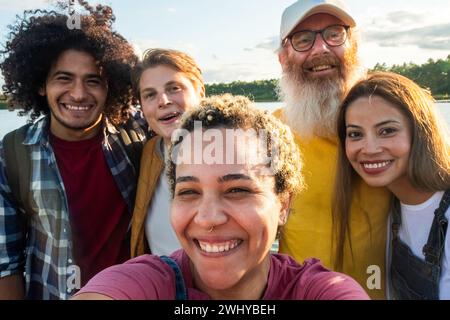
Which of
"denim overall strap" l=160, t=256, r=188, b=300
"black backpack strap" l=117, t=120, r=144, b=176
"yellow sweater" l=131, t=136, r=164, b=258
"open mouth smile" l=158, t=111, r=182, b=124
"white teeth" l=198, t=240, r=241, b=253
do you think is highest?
"open mouth smile" l=158, t=111, r=182, b=124

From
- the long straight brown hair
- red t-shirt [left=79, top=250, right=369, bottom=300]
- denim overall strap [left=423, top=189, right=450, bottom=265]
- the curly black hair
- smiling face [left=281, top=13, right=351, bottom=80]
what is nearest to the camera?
red t-shirt [left=79, top=250, right=369, bottom=300]

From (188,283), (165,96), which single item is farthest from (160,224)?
(188,283)

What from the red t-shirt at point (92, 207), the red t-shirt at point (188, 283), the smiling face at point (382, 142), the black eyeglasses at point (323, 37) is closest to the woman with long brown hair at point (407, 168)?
the smiling face at point (382, 142)

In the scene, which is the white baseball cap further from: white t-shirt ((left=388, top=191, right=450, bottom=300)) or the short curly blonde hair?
the short curly blonde hair

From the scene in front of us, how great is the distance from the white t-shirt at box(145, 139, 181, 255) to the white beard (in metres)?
1.06

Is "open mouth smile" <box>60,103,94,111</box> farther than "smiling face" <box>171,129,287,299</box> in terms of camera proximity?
Yes

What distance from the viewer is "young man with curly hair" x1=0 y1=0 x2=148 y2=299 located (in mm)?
2971

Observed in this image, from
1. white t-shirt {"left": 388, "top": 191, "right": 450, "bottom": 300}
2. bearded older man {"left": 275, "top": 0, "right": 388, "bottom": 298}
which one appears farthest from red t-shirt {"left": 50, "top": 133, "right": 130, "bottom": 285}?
white t-shirt {"left": 388, "top": 191, "right": 450, "bottom": 300}

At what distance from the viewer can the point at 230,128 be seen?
1.80 m

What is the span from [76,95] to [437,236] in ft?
8.26

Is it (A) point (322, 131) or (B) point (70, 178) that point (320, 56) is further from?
(B) point (70, 178)

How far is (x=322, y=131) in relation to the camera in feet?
10.3

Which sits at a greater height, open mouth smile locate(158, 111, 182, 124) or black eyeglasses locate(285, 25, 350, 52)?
black eyeglasses locate(285, 25, 350, 52)
